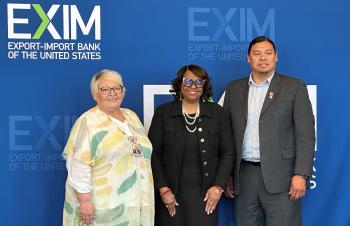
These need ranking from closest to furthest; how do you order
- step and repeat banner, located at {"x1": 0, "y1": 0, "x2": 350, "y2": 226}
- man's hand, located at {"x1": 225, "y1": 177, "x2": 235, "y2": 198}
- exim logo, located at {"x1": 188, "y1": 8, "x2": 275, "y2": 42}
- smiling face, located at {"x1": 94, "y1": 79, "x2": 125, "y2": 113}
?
smiling face, located at {"x1": 94, "y1": 79, "x2": 125, "y2": 113} → man's hand, located at {"x1": 225, "y1": 177, "x2": 235, "y2": 198} → step and repeat banner, located at {"x1": 0, "y1": 0, "x2": 350, "y2": 226} → exim logo, located at {"x1": 188, "y1": 8, "x2": 275, "y2": 42}

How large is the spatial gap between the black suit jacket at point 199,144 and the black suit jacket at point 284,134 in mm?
121

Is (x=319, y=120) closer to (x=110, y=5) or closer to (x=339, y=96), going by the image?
(x=339, y=96)

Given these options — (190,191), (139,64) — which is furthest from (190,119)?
(139,64)

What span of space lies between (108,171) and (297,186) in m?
1.01

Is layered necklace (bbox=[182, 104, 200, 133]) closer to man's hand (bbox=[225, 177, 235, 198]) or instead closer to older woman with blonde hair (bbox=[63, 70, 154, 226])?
older woman with blonde hair (bbox=[63, 70, 154, 226])

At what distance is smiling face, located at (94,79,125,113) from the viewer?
2.35 meters

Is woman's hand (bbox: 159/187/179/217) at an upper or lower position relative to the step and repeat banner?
lower

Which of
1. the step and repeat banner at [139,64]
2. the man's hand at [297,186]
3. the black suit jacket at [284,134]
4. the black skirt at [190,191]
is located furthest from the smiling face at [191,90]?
the man's hand at [297,186]

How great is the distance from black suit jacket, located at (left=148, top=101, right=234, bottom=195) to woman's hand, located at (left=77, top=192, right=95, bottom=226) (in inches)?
15.3

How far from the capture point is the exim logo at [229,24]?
298cm

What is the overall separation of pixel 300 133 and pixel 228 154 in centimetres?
40

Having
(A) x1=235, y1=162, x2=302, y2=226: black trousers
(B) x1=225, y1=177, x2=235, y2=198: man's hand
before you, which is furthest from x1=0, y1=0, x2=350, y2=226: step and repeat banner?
(A) x1=235, y1=162, x2=302, y2=226: black trousers

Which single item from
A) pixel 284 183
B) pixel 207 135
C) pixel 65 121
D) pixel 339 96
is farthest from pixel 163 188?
pixel 339 96

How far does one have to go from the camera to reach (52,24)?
2861 mm
